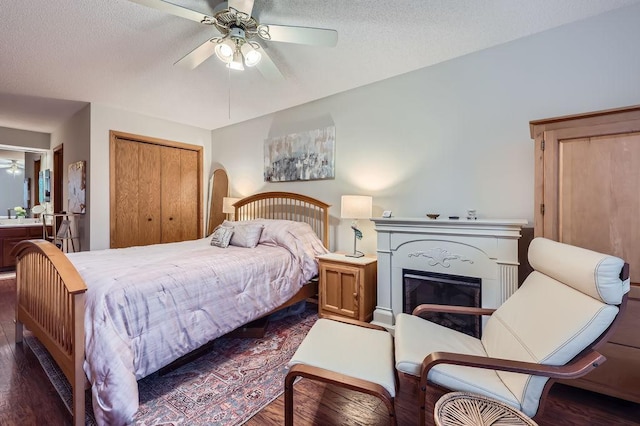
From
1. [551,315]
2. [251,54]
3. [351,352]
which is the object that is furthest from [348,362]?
[251,54]

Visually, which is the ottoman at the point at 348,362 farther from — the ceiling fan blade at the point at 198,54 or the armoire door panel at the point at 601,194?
the ceiling fan blade at the point at 198,54

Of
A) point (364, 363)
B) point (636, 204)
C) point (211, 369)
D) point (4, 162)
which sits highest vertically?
point (4, 162)

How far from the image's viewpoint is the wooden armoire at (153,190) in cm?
398

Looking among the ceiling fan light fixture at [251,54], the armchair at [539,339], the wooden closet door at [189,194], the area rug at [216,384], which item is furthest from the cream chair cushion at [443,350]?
the wooden closet door at [189,194]

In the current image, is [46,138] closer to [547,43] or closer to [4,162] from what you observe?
[4,162]

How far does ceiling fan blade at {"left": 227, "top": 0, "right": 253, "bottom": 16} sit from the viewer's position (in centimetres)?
167

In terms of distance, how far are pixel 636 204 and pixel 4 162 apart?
8.66m

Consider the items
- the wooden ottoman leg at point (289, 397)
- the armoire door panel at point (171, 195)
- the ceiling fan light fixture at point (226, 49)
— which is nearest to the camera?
the wooden ottoman leg at point (289, 397)

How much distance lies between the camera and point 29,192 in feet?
18.8

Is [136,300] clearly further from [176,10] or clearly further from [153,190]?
[153,190]

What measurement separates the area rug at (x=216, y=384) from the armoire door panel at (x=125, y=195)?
1.63 meters

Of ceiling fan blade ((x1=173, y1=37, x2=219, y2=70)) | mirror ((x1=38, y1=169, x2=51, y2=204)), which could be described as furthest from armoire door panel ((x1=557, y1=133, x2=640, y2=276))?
mirror ((x1=38, y1=169, x2=51, y2=204))

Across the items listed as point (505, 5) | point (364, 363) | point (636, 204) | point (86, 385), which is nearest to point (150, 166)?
point (86, 385)

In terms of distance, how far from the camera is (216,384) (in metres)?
1.91
